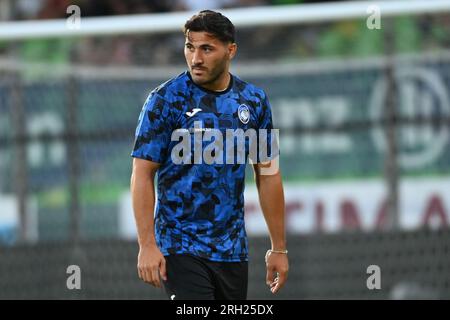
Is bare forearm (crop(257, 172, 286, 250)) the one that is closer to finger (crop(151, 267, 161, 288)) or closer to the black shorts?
the black shorts

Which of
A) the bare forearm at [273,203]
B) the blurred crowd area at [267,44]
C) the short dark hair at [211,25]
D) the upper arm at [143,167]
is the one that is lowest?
the bare forearm at [273,203]

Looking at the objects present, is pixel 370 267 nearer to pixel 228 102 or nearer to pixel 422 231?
pixel 422 231

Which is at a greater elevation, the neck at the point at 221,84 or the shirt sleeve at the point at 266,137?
the neck at the point at 221,84

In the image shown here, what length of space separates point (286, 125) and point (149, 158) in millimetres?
4164

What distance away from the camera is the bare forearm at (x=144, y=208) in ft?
18.1

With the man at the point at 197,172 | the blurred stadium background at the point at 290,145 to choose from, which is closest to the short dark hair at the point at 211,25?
the man at the point at 197,172

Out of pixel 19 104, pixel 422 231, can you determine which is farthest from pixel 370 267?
pixel 19 104

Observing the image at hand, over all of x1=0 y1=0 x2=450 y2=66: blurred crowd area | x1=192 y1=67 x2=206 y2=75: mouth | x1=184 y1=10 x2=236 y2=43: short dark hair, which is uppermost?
x1=0 y1=0 x2=450 y2=66: blurred crowd area

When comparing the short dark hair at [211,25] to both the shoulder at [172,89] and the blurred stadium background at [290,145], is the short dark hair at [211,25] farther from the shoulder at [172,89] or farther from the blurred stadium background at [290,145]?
the blurred stadium background at [290,145]

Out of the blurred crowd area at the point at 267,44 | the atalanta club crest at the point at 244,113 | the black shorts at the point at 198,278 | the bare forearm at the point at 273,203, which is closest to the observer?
the black shorts at the point at 198,278

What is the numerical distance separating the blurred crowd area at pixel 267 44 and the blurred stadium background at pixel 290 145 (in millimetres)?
13

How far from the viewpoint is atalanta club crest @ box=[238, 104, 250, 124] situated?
19.1 ft

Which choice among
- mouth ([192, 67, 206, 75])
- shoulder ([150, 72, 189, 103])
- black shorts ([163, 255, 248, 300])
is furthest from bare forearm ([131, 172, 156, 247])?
mouth ([192, 67, 206, 75])

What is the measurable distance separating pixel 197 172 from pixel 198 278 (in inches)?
20.0
